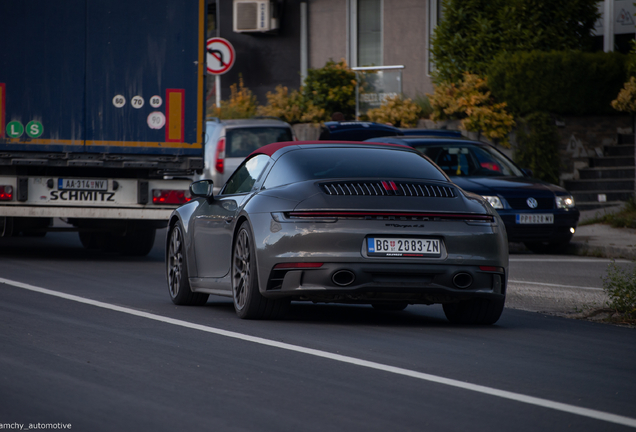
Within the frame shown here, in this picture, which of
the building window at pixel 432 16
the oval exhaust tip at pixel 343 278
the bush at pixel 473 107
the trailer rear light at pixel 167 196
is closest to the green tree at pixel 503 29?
the bush at pixel 473 107

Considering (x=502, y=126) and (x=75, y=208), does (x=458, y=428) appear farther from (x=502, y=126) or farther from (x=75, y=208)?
(x=502, y=126)

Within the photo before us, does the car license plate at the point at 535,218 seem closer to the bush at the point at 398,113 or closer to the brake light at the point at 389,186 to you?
the brake light at the point at 389,186

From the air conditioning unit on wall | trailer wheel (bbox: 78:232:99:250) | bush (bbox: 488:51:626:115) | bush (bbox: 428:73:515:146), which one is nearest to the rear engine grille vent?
trailer wheel (bbox: 78:232:99:250)

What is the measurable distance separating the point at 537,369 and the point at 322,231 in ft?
6.15

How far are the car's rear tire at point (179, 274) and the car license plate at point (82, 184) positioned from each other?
13.4ft

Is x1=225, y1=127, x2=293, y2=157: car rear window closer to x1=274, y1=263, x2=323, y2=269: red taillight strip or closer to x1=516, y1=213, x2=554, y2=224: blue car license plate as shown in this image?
x1=516, y1=213, x2=554, y2=224: blue car license plate

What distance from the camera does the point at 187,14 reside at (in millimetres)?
13648

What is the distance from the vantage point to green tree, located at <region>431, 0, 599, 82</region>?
71.7 ft

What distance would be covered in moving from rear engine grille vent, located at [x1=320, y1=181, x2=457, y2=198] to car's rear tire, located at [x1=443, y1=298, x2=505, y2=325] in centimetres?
88

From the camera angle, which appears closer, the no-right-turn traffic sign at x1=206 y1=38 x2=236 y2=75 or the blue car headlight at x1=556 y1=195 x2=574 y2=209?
the blue car headlight at x1=556 y1=195 x2=574 y2=209

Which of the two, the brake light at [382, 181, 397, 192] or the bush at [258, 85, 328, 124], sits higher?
the bush at [258, 85, 328, 124]

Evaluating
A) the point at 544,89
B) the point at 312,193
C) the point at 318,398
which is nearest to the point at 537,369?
the point at 318,398

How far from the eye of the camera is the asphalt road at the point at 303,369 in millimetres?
4883

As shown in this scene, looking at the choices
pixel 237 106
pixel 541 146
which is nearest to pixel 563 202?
pixel 541 146
